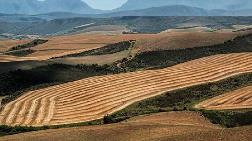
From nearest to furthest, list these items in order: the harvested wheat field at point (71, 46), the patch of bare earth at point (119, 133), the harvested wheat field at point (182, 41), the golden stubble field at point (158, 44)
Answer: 1. the patch of bare earth at point (119, 133)
2. the harvested wheat field at point (182, 41)
3. the golden stubble field at point (158, 44)
4. the harvested wheat field at point (71, 46)

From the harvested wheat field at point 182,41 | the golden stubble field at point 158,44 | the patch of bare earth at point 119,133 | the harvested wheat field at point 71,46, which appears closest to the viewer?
the patch of bare earth at point 119,133

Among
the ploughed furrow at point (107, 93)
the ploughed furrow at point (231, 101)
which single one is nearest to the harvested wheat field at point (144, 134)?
the ploughed furrow at point (107, 93)

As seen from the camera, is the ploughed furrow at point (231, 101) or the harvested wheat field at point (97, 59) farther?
the harvested wheat field at point (97, 59)

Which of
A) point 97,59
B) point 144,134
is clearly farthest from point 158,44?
point 144,134

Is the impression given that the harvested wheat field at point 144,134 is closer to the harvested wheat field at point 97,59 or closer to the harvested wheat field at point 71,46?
the harvested wheat field at point 97,59

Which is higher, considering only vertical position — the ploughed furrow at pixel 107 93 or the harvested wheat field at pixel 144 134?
the harvested wheat field at pixel 144 134

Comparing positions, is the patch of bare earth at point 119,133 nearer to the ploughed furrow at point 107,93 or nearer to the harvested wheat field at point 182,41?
the ploughed furrow at point 107,93

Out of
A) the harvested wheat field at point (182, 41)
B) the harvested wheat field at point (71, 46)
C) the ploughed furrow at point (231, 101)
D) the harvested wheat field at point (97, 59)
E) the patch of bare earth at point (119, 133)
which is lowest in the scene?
the ploughed furrow at point (231, 101)

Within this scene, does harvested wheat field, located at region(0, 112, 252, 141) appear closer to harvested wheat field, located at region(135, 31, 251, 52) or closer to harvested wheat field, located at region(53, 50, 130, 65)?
harvested wheat field, located at region(53, 50, 130, 65)
